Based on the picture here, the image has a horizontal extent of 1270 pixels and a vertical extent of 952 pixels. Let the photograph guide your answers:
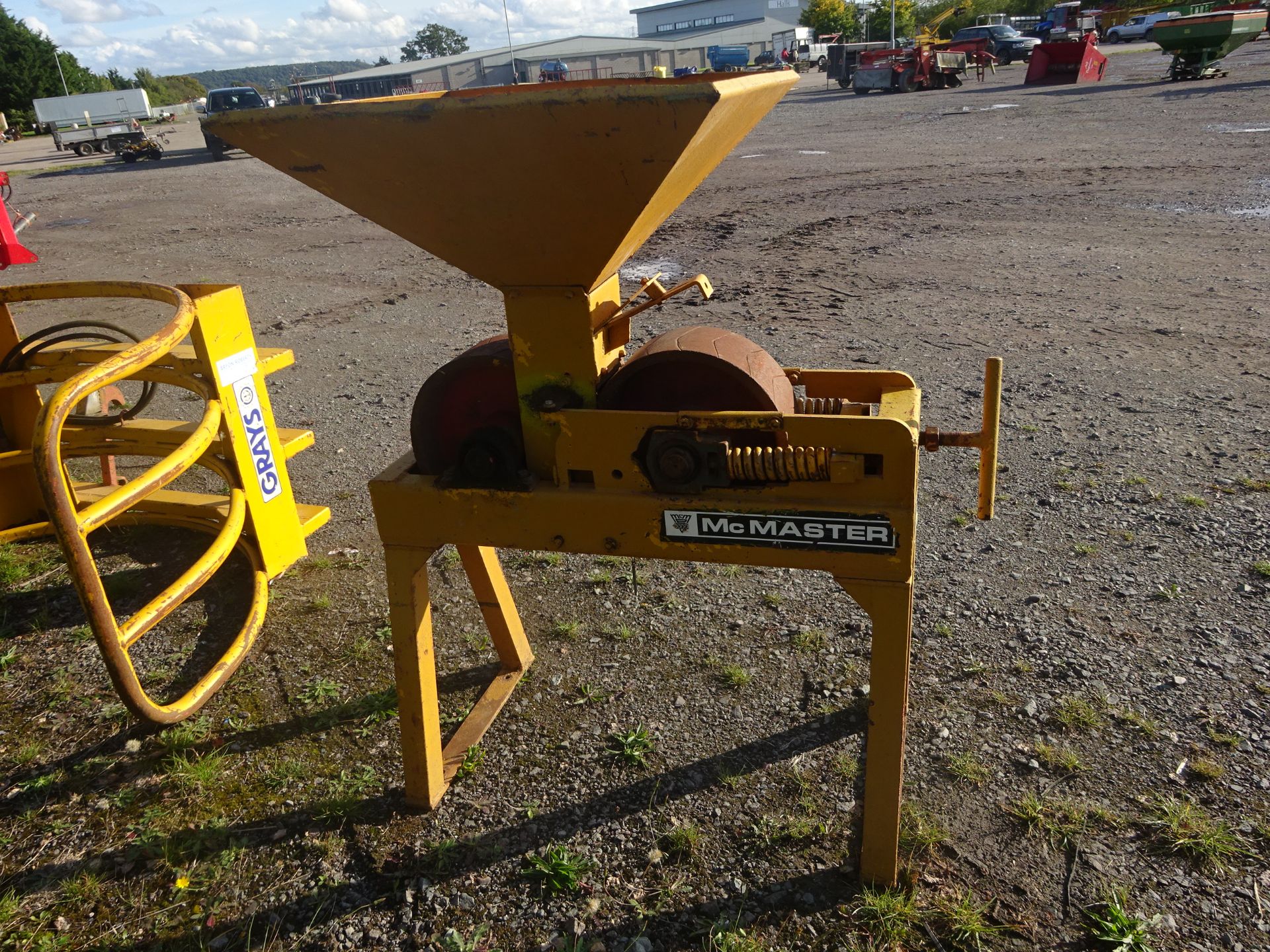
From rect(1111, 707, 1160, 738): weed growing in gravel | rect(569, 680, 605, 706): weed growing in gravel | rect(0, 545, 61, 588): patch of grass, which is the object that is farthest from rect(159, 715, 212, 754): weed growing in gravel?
rect(1111, 707, 1160, 738): weed growing in gravel

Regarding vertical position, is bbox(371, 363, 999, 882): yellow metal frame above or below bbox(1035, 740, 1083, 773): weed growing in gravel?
above

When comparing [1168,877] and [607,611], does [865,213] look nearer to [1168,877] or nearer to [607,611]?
[607,611]

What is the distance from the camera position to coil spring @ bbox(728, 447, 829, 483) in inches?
74.7

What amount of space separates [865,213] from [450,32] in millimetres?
96102

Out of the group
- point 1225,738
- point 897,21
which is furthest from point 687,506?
point 897,21

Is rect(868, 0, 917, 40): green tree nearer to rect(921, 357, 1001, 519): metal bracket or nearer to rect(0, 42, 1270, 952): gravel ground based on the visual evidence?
rect(0, 42, 1270, 952): gravel ground

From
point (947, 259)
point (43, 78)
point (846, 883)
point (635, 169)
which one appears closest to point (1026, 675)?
point (846, 883)

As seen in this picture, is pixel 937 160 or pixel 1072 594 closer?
pixel 1072 594

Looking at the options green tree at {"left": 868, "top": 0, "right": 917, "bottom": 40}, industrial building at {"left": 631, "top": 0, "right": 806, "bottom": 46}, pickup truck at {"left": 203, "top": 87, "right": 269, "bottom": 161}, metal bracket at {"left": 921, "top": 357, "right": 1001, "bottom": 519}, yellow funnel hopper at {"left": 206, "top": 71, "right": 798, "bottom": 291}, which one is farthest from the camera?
industrial building at {"left": 631, "top": 0, "right": 806, "bottom": 46}

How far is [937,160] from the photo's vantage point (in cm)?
1245

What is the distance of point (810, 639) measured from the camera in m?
3.14

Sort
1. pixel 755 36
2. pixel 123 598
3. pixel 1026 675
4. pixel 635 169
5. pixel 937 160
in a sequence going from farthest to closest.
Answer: pixel 755 36 → pixel 937 160 → pixel 123 598 → pixel 1026 675 → pixel 635 169

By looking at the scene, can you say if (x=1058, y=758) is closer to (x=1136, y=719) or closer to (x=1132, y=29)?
(x=1136, y=719)

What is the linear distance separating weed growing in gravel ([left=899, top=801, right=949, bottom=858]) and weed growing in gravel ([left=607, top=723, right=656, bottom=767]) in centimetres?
76
